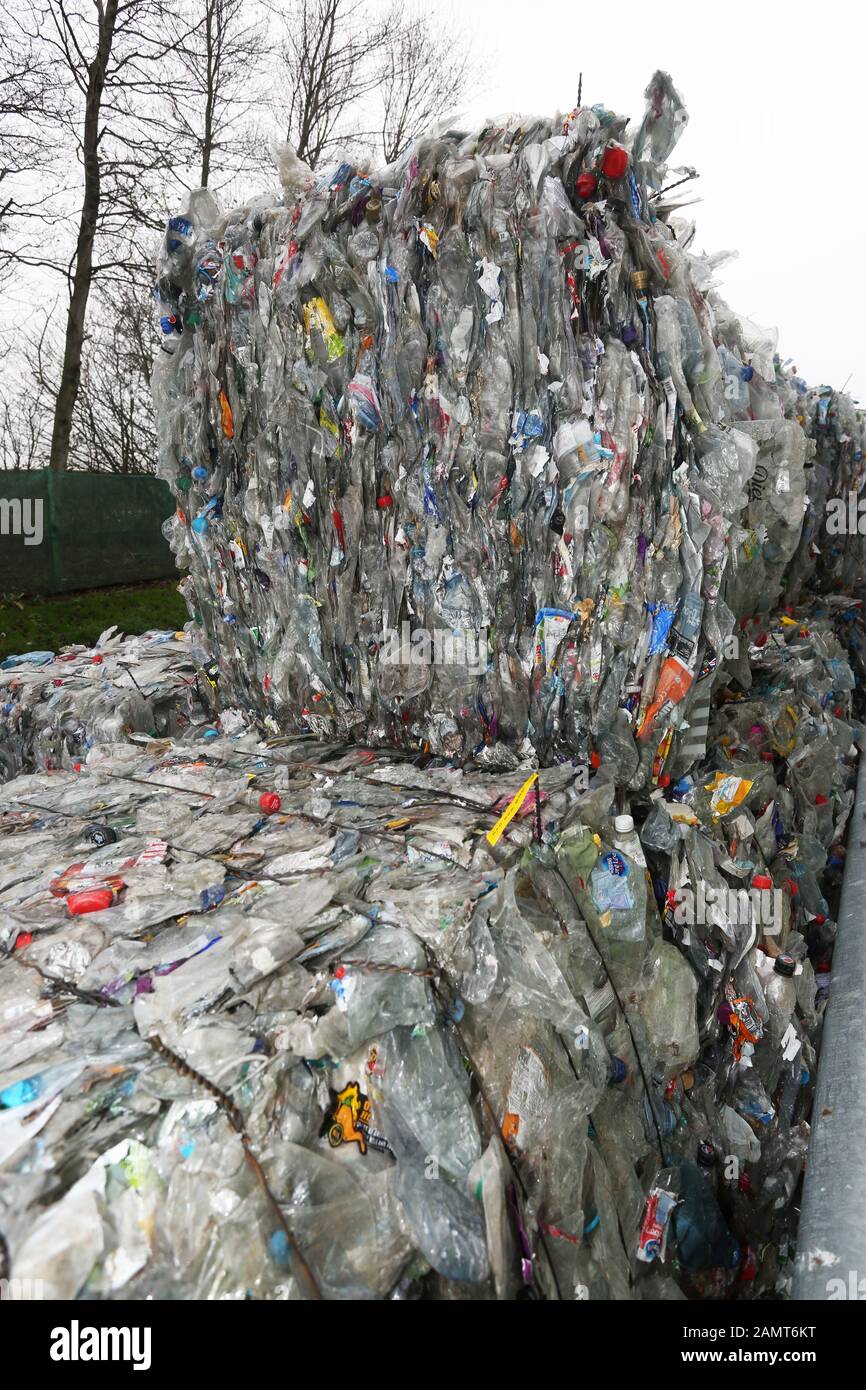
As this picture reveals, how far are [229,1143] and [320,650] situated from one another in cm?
190

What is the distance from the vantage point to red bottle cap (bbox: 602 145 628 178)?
2.02 m

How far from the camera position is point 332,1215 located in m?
1.24

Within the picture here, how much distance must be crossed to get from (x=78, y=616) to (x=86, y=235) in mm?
4362

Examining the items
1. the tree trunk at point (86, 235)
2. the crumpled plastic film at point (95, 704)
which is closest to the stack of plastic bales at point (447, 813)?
the crumpled plastic film at point (95, 704)

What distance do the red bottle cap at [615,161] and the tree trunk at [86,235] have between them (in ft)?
27.7

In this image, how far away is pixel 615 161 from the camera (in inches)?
79.9

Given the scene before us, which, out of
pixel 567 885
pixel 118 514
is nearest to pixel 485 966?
pixel 567 885

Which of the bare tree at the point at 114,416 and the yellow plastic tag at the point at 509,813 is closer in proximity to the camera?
the yellow plastic tag at the point at 509,813

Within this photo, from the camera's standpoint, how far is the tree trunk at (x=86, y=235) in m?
8.62

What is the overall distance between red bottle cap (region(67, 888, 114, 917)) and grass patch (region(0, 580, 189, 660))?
572cm

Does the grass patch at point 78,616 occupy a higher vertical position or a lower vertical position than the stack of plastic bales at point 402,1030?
higher

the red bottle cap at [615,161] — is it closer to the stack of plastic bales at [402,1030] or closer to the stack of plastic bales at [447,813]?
the stack of plastic bales at [447,813]

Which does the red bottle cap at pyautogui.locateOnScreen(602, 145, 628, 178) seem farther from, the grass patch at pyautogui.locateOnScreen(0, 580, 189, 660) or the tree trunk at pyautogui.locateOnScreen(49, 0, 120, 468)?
the tree trunk at pyautogui.locateOnScreen(49, 0, 120, 468)

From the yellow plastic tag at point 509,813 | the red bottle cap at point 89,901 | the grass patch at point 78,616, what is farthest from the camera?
the grass patch at point 78,616
